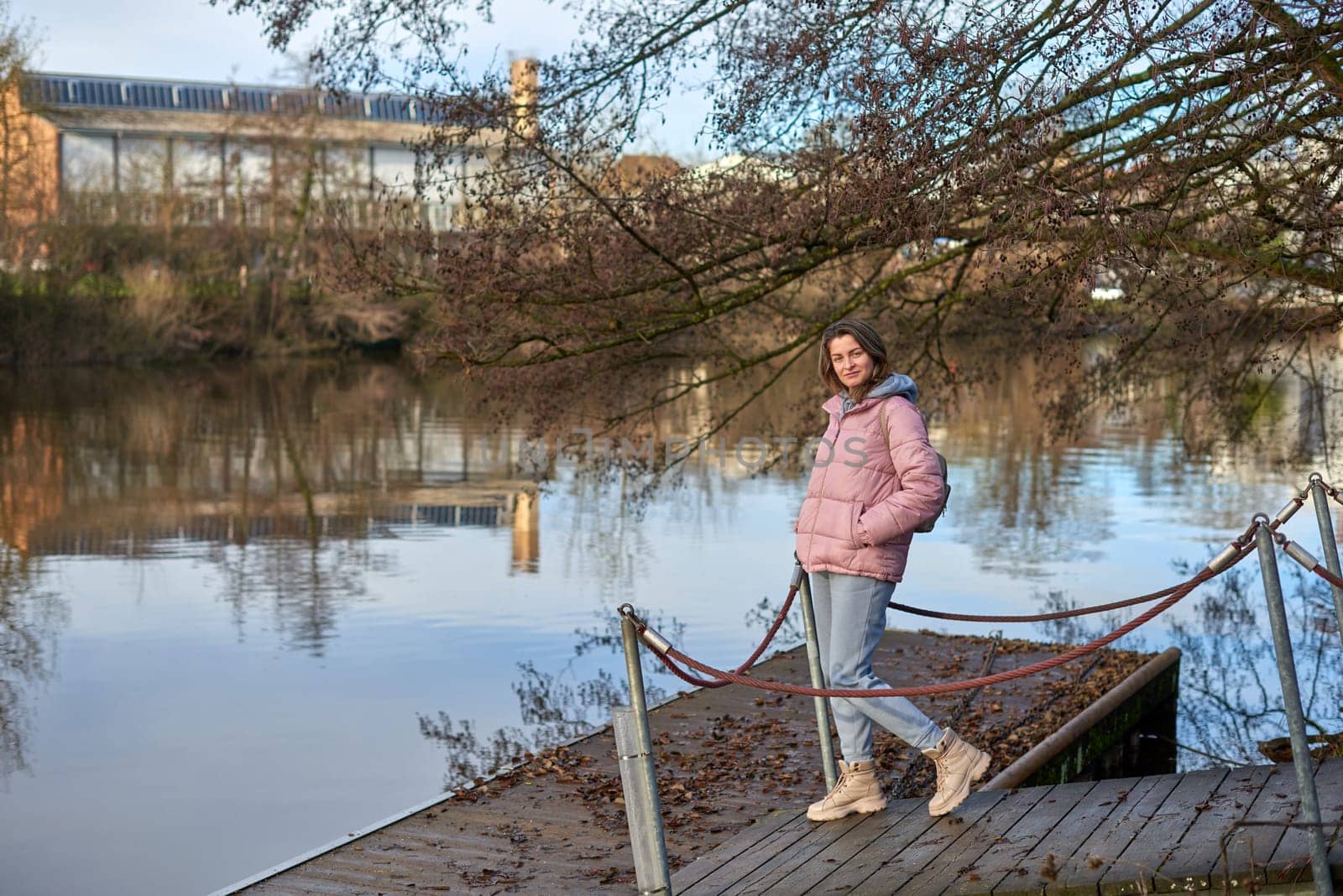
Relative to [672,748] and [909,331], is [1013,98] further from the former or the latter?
[909,331]

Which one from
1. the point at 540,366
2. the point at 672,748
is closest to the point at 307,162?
the point at 540,366

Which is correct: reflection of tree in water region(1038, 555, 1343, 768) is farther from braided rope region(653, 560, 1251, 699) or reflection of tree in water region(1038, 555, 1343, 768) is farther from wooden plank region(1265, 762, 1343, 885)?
braided rope region(653, 560, 1251, 699)

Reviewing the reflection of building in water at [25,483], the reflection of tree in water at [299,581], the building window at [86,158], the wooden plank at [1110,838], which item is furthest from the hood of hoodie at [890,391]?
the building window at [86,158]

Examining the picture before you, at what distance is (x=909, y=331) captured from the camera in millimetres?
13742

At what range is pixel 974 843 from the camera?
5.25 m

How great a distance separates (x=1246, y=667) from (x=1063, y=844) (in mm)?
7914

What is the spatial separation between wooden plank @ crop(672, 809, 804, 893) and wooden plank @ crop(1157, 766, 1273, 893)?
150cm

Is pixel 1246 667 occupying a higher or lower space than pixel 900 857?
lower

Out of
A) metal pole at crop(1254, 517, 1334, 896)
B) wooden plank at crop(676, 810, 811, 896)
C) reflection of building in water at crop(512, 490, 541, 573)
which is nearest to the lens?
metal pole at crop(1254, 517, 1334, 896)

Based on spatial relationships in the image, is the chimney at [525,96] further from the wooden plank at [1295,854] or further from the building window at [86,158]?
the building window at [86,158]

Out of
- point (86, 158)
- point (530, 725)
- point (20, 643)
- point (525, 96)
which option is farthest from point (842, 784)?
point (86, 158)

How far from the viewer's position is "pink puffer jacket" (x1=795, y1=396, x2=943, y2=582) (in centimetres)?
534

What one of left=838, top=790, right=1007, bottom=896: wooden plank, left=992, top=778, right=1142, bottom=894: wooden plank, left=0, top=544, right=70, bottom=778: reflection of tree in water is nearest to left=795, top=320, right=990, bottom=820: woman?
left=838, top=790, right=1007, bottom=896: wooden plank

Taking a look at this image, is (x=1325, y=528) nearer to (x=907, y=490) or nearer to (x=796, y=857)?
(x=907, y=490)
